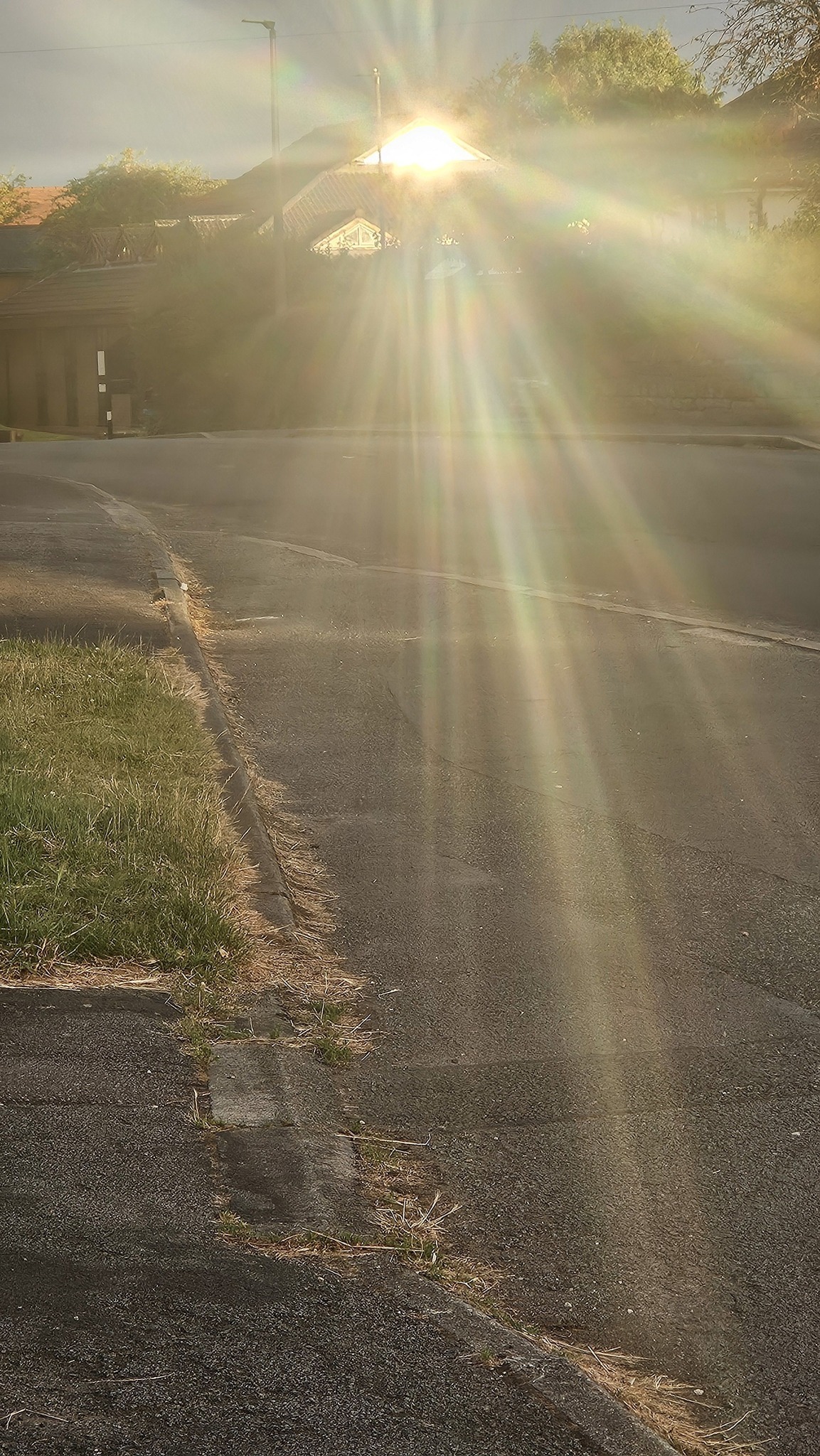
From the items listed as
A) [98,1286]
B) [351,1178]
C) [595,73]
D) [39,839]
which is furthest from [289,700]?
[595,73]

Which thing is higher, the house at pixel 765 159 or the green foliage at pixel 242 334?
the house at pixel 765 159

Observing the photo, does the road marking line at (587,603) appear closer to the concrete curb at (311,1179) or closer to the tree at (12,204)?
the concrete curb at (311,1179)

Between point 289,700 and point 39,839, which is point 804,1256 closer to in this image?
point 39,839

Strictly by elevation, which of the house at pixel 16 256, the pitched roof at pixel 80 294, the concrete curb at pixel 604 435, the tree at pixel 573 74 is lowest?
the concrete curb at pixel 604 435

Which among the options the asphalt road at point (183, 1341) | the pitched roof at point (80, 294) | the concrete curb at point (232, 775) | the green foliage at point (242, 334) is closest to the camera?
the asphalt road at point (183, 1341)

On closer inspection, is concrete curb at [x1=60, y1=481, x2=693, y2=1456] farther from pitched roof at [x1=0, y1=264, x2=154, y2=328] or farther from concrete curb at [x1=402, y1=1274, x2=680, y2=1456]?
pitched roof at [x1=0, y1=264, x2=154, y2=328]

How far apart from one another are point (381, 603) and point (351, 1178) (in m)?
9.20

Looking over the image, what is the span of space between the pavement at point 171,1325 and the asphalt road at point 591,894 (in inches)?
18.2

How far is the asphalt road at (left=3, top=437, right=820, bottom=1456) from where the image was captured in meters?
3.37

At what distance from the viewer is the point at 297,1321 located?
9.44ft

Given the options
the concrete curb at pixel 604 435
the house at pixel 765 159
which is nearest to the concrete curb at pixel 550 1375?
the house at pixel 765 159

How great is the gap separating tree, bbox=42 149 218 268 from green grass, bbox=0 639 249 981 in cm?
7740

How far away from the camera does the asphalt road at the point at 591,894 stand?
3.37m

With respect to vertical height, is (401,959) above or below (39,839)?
below
